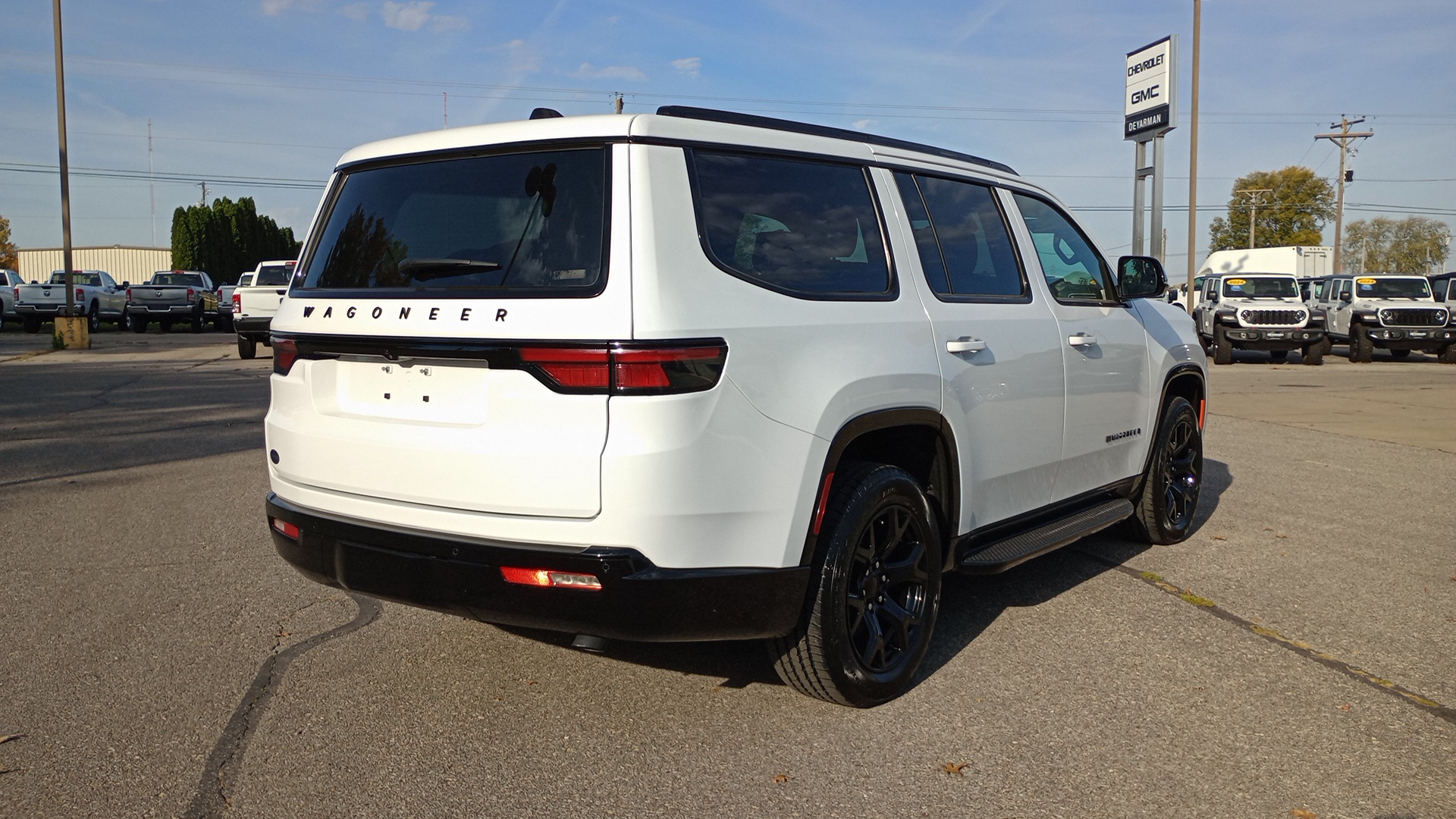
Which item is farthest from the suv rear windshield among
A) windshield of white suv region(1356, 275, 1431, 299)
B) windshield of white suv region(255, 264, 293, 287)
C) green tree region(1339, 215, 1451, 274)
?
green tree region(1339, 215, 1451, 274)

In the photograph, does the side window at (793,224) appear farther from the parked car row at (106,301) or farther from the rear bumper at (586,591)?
the parked car row at (106,301)

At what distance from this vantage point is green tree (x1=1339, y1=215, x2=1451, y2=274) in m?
101

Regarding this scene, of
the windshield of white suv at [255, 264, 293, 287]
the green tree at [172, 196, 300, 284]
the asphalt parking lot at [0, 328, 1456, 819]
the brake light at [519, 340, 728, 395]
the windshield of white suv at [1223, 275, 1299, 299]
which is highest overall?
the green tree at [172, 196, 300, 284]

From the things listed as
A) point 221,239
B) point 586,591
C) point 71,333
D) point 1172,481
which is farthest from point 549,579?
point 221,239

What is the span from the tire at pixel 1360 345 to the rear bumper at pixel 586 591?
26060 mm

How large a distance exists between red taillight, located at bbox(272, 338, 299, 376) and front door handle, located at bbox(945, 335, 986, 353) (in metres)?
2.27

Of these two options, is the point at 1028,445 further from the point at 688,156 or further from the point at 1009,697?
the point at 688,156

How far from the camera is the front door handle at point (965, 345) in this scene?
13.3 ft

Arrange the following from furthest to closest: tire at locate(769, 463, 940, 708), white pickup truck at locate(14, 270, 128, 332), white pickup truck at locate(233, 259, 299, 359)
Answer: white pickup truck at locate(14, 270, 128, 332)
white pickup truck at locate(233, 259, 299, 359)
tire at locate(769, 463, 940, 708)

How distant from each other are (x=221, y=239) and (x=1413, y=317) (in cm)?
5222

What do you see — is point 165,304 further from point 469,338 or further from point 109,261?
point 109,261

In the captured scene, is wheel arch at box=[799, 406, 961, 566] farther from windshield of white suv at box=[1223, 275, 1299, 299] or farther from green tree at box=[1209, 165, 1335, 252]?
green tree at box=[1209, 165, 1335, 252]

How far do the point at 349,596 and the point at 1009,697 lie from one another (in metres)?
2.99

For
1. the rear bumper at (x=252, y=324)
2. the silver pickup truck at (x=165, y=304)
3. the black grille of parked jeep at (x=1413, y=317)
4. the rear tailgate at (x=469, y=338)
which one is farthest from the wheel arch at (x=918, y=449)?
the silver pickup truck at (x=165, y=304)
